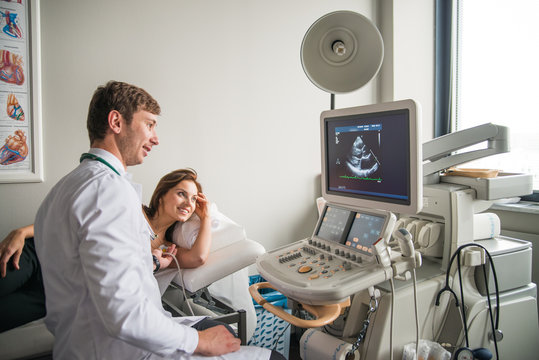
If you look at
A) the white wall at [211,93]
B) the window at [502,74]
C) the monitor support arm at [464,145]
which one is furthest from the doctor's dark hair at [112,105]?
the window at [502,74]

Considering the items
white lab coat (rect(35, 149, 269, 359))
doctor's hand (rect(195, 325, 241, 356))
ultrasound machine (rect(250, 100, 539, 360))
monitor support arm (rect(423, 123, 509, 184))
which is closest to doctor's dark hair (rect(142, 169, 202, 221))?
ultrasound machine (rect(250, 100, 539, 360))

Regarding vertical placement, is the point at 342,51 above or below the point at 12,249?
above

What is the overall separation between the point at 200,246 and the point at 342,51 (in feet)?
3.49

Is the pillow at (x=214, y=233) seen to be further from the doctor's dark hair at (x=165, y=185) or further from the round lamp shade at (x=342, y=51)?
the round lamp shade at (x=342, y=51)

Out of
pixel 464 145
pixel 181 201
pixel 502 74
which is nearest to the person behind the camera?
pixel 464 145

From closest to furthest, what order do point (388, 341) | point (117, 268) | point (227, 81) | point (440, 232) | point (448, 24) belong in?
point (117, 268)
point (388, 341)
point (440, 232)
point (227, 81)
point (448, 24)

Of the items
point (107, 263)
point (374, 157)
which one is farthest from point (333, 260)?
point (107, 263)

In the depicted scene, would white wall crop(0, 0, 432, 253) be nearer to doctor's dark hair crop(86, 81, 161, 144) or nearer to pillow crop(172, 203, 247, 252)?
pillow crop(172, 203, 247, 252)

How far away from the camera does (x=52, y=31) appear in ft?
6.53

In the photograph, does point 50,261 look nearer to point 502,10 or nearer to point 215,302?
point 215,302

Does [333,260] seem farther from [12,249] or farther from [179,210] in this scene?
[12,249]

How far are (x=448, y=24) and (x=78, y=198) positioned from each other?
9.62ft

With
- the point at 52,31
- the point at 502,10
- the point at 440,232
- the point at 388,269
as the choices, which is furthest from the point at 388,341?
the point at 502,10

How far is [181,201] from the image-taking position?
2.03 metres
